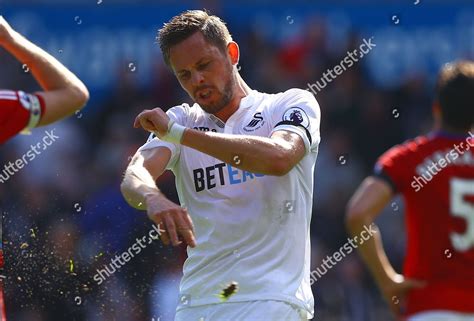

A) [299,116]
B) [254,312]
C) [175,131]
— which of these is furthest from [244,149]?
[254,312]

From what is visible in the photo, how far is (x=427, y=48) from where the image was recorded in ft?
49.1

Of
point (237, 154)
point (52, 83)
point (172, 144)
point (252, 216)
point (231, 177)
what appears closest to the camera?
point (52, 83)

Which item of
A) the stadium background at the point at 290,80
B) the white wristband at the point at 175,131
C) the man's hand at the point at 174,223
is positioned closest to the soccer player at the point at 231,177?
the white wristband at the point at 175,131

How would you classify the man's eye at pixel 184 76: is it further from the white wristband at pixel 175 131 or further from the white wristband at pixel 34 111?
the white wristband at pixel 34 111

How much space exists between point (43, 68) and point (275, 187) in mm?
1678

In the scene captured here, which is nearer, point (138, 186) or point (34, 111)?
point (34, 111)

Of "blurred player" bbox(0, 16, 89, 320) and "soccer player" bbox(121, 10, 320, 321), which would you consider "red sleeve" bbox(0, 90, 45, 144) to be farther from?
"soccer player" bbox(121, 10, 320, 321)

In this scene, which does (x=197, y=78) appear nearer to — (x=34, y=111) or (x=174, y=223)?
(x=174, y=223)

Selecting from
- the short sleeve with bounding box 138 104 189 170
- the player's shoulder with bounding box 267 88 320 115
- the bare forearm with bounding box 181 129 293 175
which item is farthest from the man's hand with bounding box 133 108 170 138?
the player's shoulder with bounding box 267 88 320 115

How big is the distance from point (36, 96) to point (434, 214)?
1.82 m

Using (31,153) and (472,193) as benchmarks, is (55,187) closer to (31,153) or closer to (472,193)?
(31,153)

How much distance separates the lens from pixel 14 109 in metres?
4.95

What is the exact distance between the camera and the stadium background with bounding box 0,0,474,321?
41.2ft

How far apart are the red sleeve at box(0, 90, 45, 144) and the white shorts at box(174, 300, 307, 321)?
5.52 feet
